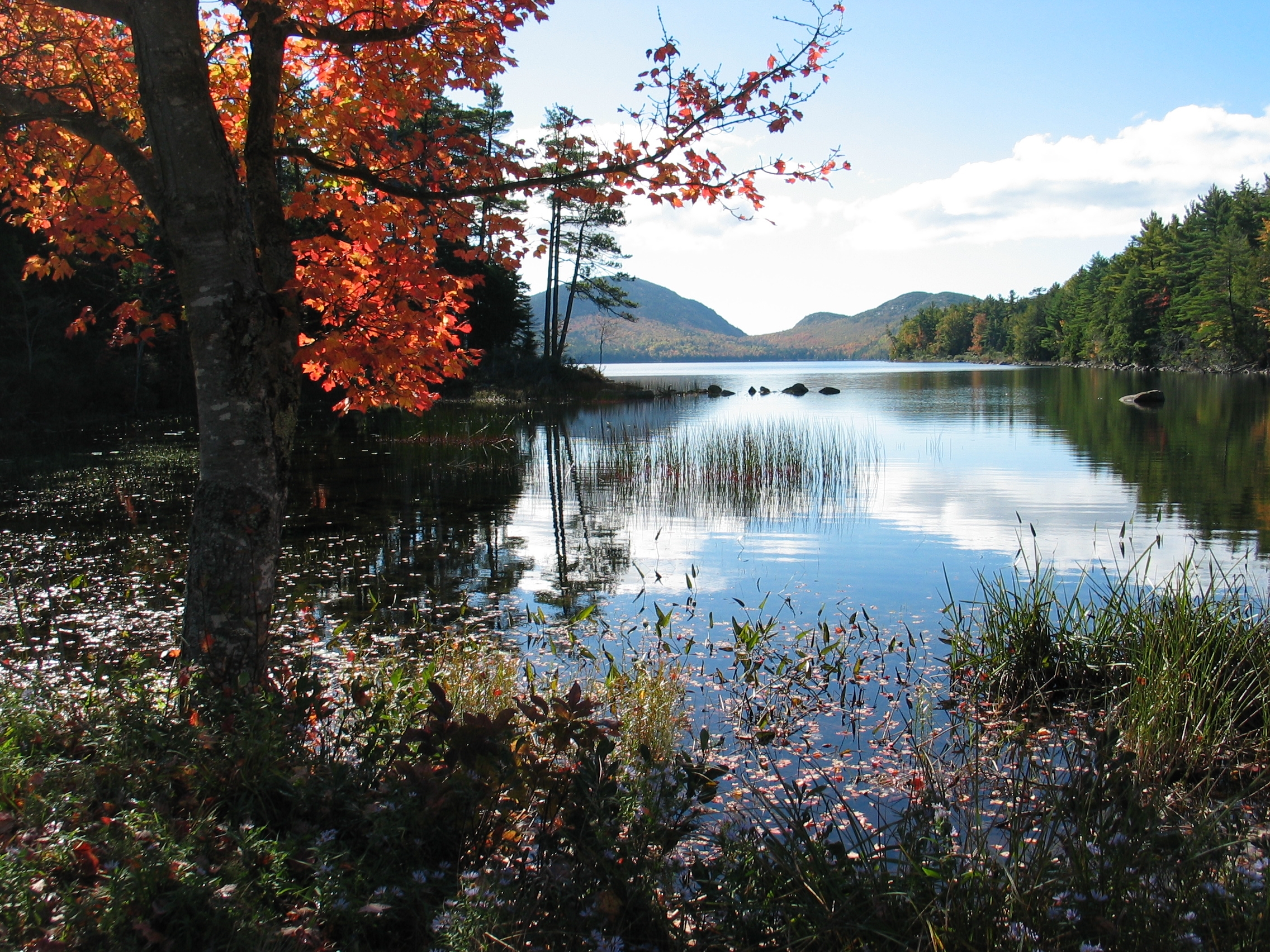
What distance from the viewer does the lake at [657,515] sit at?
9258 millimetres

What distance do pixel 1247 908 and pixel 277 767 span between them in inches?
139

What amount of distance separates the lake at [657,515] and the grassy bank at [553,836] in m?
2.86

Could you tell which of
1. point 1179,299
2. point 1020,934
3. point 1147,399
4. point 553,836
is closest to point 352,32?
point 553,836

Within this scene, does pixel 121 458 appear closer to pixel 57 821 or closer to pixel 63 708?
pixel 63 708

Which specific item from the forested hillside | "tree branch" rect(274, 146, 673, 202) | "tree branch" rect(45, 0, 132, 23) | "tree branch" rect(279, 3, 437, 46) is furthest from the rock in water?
"tree branch" rect(45, 0, 132, 23)

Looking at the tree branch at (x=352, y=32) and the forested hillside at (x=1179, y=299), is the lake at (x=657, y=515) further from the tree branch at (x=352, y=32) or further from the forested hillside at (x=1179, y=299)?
the forested hillside at (x=1179, y=299)

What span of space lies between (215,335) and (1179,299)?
87901 millimetres

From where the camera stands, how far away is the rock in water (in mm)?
39000

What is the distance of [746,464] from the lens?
17375 millimetres

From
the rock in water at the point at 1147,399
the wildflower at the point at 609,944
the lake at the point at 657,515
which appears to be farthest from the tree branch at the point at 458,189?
the rock in water at the point at 1147,399

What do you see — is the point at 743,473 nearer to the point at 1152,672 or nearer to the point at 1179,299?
the point at 1152,672

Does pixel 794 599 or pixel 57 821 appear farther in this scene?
pixel 794 599

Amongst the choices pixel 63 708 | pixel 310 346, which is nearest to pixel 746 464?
pixel 310 346

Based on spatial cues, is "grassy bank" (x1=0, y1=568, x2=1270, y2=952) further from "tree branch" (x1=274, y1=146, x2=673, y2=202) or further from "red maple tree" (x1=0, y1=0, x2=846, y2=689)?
"tree branch" (x1=274, y1=146, x2=673, y2=202)
